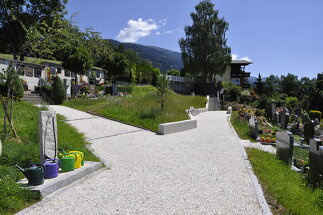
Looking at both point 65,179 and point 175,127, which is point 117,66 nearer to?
point 175,127

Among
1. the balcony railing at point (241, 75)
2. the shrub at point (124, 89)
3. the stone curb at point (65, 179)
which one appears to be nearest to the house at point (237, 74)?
the balcony railing at point (241, 75)

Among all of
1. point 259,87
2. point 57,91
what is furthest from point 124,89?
point 259,87

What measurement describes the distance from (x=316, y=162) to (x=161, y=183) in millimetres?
3948

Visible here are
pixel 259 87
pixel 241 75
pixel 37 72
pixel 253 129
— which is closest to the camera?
pixel 253 129

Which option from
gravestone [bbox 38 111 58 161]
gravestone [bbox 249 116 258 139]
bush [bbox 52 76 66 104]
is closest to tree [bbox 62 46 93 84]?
bush [bbox 52 76 66 104]

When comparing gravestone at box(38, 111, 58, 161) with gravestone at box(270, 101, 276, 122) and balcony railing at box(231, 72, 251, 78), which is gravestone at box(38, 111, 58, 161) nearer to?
gravestone at box(270, 101, 276, 122)

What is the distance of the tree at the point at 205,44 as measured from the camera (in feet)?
135

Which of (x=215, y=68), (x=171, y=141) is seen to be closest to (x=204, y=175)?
(x=171, y=141)

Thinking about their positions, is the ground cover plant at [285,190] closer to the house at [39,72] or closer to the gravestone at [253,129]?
the gravestone at [253,129]

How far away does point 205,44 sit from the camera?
41.1 meters

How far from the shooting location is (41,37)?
26.7 feet

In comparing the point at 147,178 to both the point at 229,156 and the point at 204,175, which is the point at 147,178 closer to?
the point at 204,175

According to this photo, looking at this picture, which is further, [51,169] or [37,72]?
[37,72]

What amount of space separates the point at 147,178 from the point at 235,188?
1925 mm
